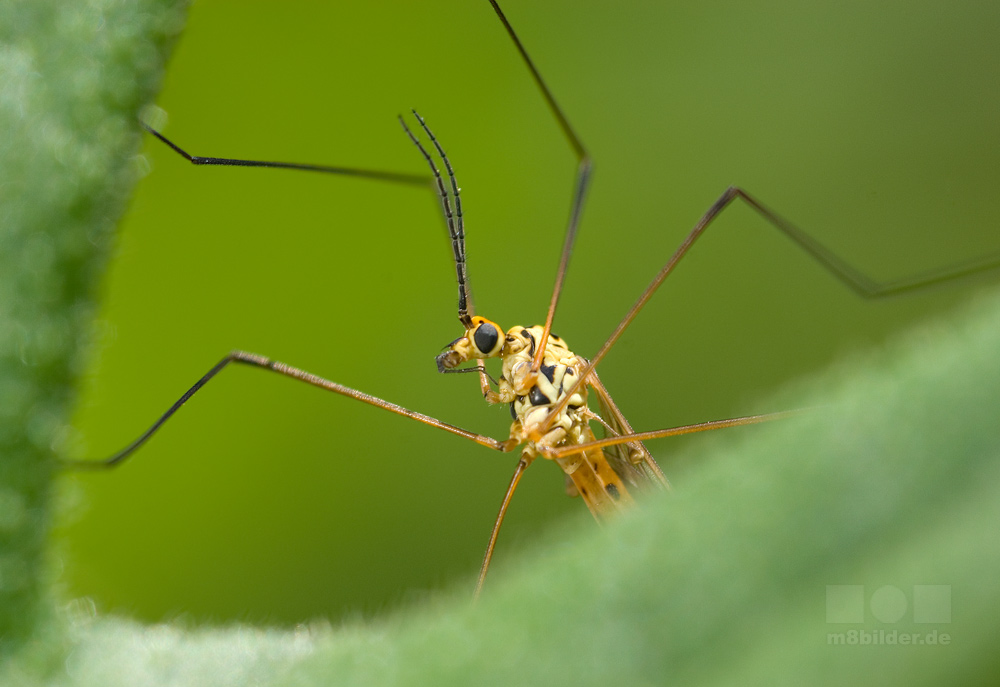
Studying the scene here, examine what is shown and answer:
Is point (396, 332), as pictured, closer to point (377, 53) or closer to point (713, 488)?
point (377, 53)

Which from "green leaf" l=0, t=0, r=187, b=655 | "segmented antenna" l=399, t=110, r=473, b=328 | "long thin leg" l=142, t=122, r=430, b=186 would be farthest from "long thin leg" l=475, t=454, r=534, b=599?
"green leaf" l=0, t=0, r=187, b=655

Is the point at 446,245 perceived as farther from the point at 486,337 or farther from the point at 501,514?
the point at 501,514

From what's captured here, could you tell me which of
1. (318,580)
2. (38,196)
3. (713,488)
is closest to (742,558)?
(713,488)

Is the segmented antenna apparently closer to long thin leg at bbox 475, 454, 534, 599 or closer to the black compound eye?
the black compound eye

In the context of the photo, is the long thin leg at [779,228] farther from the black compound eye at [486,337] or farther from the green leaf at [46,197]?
the green leaf at [46,197]

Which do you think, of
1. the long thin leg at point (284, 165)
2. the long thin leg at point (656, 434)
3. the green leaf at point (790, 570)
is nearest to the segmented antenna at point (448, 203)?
the long thin leg at point (284, 165)

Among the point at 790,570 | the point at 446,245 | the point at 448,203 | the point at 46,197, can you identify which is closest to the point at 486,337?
the point at 448,203
